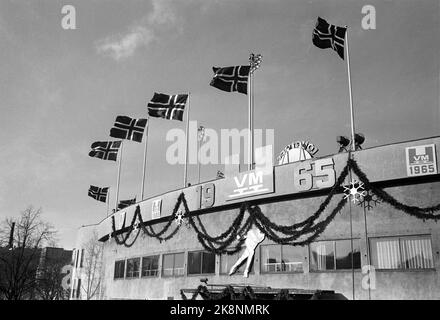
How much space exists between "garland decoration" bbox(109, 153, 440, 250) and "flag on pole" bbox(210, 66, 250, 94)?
846cm

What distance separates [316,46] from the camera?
1040 inches

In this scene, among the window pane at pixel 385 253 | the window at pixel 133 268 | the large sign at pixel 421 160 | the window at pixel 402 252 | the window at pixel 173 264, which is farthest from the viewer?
the window at pixel 133 268

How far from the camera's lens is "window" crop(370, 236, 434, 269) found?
20.5 metres

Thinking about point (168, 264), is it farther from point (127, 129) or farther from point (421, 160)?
point (421, 160)

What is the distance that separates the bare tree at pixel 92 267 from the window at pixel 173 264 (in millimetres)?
17520

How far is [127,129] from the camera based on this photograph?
40.7 metres

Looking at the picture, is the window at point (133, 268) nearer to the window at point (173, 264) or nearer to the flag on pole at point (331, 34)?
the window at point (173, 264)

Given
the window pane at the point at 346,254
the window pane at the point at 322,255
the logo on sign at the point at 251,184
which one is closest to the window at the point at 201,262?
the logo on sign at the point at 251,184

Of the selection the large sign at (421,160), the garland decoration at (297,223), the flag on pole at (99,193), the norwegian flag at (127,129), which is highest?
the norwegian flag at (127,129)

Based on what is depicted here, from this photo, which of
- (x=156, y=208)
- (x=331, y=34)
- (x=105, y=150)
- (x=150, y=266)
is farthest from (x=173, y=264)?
(x=331, y=34)

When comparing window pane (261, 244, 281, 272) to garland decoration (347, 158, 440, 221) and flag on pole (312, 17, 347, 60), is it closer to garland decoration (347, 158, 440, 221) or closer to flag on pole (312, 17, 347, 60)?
garland decoration (347, 158, 440, 221)

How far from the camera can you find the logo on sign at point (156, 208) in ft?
116

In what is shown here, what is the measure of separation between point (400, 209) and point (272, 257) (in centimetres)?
804
